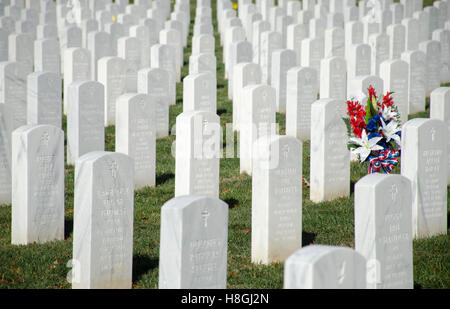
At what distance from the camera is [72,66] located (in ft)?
51.1

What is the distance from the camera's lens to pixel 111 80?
1467 centimetres

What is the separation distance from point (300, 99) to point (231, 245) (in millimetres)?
5090

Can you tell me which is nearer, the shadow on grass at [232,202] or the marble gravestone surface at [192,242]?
the marble gravestone surface at [192,242]

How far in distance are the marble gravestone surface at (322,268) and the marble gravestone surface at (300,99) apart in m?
7.88

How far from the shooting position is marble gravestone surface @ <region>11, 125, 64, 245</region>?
8.64 metres

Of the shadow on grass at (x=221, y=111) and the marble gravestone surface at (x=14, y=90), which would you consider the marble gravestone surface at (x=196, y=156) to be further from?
the shadow on grass at (x=221, y=111)

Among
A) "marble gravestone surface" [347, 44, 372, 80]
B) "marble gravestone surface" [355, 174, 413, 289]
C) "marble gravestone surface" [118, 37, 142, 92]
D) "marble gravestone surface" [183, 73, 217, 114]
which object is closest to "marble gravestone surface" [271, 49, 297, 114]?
"marble gravestone surface" [347, 44, 372, 80]

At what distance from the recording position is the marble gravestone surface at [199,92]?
12.9m

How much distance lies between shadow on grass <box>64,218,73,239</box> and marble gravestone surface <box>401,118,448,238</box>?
3703mm

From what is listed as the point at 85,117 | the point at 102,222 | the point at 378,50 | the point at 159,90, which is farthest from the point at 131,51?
the point at 102,222

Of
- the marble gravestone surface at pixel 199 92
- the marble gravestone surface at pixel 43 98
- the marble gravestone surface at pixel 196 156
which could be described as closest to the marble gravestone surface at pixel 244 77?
the marble gravestone surface at pixel 199 92

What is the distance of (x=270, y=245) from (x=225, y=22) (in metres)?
15.6

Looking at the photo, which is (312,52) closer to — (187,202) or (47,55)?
(47,55)

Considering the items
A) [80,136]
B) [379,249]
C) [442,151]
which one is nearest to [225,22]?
[80,136]
